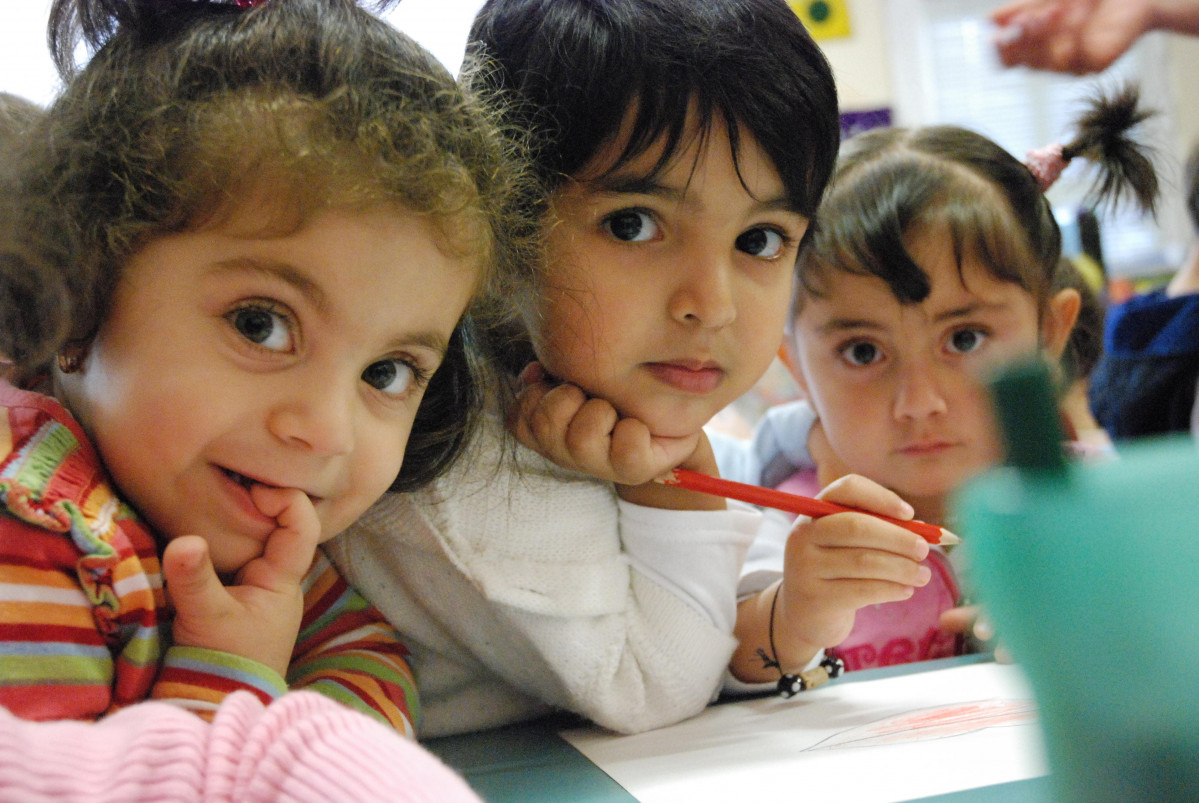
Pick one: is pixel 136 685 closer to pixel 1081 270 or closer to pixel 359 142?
pixel 359 142

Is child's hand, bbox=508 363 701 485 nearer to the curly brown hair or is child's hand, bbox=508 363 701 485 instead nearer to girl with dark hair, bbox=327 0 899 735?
girl with dark hair, bbox=327 0 899 735

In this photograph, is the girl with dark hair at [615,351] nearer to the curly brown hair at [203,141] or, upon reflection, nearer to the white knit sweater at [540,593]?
the white knit sweater at [540,593]

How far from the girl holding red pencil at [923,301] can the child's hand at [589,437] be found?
0.71 ft

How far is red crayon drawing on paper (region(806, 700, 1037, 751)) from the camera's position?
570 mm

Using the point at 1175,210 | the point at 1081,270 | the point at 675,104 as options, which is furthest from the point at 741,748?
the point at 1175,210

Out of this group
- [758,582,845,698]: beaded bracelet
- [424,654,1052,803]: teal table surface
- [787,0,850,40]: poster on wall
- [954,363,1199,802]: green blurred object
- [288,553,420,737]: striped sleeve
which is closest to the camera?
[954,363,1199,802]: green blurred object

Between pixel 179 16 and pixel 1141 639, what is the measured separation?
0.59m

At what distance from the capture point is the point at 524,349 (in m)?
0.80

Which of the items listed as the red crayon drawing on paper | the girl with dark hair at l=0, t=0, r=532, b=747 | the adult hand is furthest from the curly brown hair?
the adult hand

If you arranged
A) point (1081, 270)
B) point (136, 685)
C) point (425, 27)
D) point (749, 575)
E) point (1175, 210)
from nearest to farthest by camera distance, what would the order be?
point (136, 685)
point (425, 27)
point (749, 575)
point (1081, 270)
point (1175, 210)

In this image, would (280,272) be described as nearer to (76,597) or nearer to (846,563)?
(76,597)

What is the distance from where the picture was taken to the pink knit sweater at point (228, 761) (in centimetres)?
34

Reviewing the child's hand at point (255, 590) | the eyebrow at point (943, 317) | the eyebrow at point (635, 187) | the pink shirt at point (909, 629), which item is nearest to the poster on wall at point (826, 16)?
the eyebrow at point (943, 317)

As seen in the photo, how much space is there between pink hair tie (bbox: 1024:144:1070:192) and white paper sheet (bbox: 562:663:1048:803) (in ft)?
1.67
